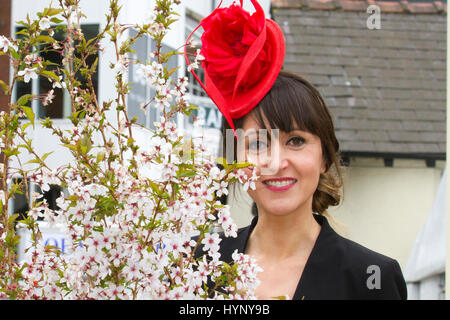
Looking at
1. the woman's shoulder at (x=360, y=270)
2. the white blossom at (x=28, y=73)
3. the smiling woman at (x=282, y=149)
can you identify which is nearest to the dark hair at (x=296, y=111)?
the smiling woman at (x=282, y=149)

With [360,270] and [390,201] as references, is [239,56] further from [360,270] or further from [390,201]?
[390,201]

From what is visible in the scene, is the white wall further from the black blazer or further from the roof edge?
the black blazer

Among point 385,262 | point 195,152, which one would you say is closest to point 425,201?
point 385,262

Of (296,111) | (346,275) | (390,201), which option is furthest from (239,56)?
(390,201)

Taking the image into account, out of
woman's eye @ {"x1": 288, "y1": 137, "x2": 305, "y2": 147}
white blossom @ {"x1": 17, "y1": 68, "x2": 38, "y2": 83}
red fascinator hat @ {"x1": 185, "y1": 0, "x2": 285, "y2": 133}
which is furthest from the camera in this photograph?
woman's eye @ {"x1": 288, "y1": 137, "x2": 305, "y2": 147}

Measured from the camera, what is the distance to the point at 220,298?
1229 mm

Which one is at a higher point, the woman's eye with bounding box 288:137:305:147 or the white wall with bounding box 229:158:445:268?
the woman's eye with bounding box 288:137:305:147

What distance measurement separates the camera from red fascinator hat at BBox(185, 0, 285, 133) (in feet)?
6.29

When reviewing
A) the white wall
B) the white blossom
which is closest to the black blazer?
the white blossom

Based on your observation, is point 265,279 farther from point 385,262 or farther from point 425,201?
point 425,201

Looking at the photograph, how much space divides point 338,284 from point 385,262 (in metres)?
0.17

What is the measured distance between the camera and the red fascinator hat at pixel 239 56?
1.92 meters

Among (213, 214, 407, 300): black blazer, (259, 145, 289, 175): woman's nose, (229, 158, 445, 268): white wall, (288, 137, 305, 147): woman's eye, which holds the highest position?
(288, 137, 305, 147): woman's eye

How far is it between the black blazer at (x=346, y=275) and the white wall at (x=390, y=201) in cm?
582
